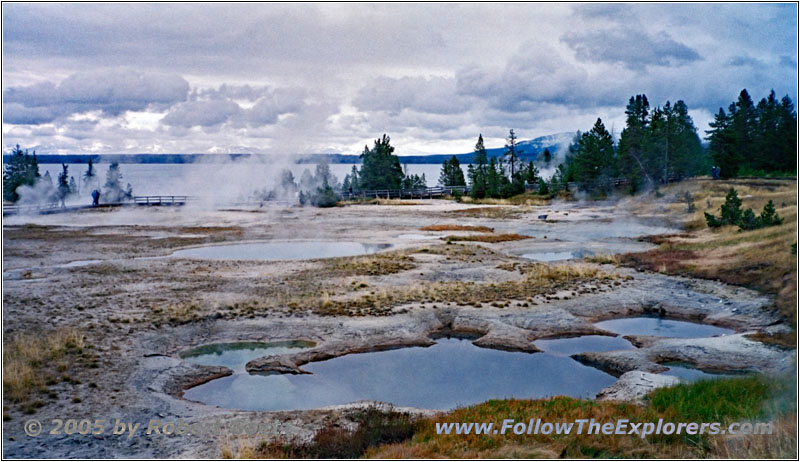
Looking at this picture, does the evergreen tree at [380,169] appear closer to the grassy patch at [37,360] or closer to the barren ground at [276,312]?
the barren ground at [276,312]

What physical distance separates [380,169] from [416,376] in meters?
85.4

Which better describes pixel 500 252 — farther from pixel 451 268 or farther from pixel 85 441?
pixel 85 441

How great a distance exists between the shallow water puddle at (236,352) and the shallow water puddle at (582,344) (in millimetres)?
7114

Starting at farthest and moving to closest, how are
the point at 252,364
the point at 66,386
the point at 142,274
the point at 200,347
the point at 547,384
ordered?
the point at 142,274, the point at 200,347, the point at 252,364, the point at 547,384, the point at 66,386

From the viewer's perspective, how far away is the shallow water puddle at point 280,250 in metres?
37.1

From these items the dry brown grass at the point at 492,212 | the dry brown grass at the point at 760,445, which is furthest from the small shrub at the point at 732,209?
the dry brown grass at the point at 760,445

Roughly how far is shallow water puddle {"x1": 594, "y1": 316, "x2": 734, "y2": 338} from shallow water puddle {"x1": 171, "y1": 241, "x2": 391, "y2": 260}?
18965 millimetres

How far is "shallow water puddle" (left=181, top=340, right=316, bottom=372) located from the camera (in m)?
17.4

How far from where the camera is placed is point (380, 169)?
330 feet

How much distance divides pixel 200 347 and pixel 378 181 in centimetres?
8278

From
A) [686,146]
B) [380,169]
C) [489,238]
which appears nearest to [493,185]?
[380,169]

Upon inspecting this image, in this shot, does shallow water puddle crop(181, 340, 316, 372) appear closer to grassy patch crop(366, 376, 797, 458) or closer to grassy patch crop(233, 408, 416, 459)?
grassy patch crop(233, 408, 416, 459)

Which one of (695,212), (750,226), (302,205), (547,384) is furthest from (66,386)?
(302,205)

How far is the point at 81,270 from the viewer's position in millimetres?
31578
